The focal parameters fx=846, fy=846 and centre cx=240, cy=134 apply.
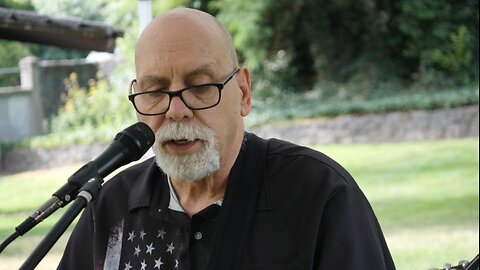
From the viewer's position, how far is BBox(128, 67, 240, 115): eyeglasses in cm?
218

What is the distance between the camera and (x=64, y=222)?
1677 mm

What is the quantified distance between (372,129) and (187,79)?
12.7 m

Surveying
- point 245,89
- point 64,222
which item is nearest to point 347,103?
point 245,89

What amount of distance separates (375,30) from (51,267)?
1333 cm

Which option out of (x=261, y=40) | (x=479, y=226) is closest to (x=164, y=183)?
(x=479, y=226)

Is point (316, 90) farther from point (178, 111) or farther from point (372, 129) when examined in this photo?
point (178, 111)

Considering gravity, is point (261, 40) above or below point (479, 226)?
above

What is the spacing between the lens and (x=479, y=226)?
7.56 meters

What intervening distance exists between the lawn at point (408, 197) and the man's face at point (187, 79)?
329 cm

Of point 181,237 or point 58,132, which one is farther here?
point 58,132

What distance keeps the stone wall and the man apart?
11739 millimetres

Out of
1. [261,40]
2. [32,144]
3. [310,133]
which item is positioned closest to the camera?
[310,133]

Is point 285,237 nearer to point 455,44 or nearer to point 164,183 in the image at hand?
point 164,183

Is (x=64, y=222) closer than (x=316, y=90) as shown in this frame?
Yes
